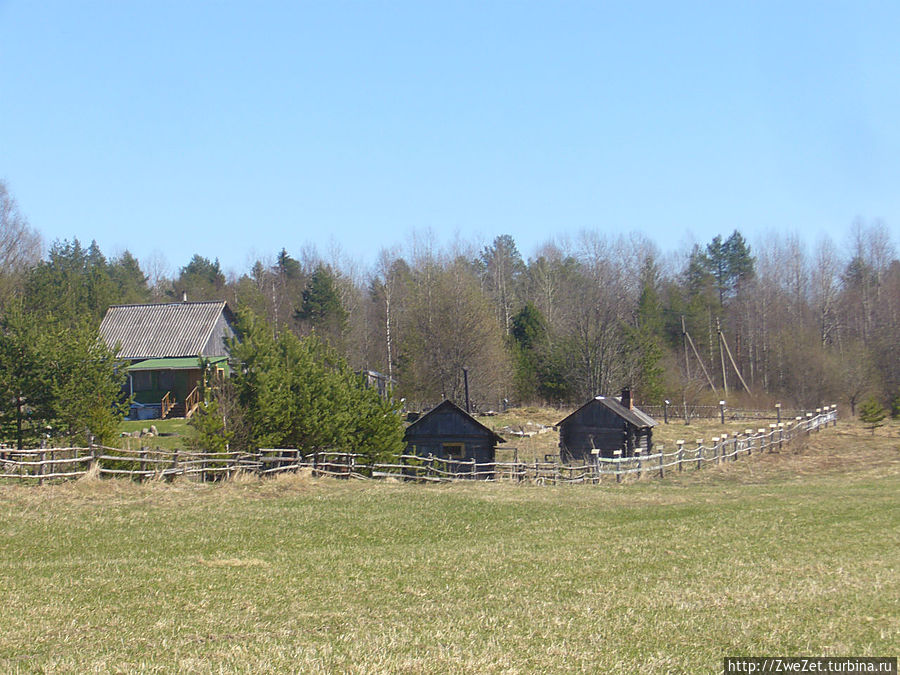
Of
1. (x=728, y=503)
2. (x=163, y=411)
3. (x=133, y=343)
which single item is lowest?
(x=728, y=503)

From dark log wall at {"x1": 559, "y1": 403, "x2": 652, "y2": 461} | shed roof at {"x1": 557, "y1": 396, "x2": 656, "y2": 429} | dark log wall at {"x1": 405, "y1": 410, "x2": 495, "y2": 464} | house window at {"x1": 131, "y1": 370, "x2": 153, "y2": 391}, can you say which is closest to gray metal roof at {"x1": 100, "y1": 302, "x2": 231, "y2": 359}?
house window at {"x1": 131, "y1": 370, "x2": 153, "y2": 391}

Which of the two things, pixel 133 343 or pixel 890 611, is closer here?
pixel 890 611

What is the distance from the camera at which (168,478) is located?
2206cm

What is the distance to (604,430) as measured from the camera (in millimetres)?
38094

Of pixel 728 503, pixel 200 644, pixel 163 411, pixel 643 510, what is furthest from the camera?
pixel 163 411

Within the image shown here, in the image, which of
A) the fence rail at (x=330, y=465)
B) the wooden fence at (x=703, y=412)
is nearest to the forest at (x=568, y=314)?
the wooden fence at (x=703, y=412)

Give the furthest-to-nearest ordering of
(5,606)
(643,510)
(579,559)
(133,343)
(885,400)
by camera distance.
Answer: (885,400)
(133,343)
(643,510)
(579,559)
(5,606)

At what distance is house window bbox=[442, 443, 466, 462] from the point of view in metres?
35.0

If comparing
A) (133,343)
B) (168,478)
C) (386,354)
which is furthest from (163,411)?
(386,354)

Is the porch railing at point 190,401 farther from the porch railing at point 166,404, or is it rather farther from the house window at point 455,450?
the house window at point 455,450

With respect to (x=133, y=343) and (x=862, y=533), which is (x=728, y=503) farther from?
(x=133, y=343)

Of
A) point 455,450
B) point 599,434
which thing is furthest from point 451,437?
point 599,434

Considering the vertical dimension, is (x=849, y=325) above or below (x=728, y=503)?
above

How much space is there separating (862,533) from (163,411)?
36394 mm
